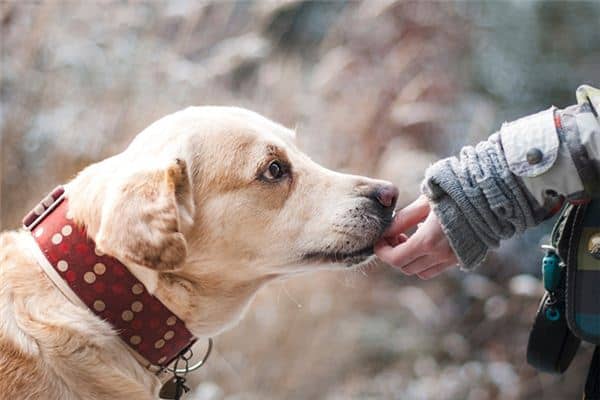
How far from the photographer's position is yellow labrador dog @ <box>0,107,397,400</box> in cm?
130

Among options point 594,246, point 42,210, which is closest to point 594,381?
point 594,246

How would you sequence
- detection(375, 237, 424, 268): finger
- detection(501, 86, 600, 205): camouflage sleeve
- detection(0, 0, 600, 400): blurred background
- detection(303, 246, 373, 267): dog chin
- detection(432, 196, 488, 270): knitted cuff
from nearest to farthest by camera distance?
detection(501, 86, 600, 205): camouflage sleeve < detection(432, 196, 488, 270): knitted cuff < detection(375, 237, 424, 268): finger < detection(303, 246, 373, 267): dog chin < detection(0, 0, 600, 400): blurred background

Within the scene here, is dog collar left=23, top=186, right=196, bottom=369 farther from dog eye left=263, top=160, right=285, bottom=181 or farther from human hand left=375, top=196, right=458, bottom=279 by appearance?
human hand left=375, top=196, right=458, bottom=279

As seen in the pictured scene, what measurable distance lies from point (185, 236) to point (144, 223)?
6.3 inches

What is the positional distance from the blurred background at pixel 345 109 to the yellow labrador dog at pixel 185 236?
1265 mm

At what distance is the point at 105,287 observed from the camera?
1.33 metres

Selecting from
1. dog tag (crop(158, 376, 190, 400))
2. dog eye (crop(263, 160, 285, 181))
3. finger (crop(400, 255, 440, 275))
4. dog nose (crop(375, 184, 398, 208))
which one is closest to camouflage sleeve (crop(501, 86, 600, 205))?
finger (crop(400, 255, 440, 275))

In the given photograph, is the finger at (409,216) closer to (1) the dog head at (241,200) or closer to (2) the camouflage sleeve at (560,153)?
(1) the dog head at (241,200)

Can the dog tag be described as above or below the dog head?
below

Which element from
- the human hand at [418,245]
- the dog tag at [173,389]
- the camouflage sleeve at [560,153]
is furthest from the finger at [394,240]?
the dog tag at [173,389]

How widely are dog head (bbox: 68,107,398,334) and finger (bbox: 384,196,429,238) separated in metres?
0.02

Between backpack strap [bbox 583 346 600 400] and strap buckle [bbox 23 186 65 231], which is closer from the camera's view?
backpack strap [bbox 583 346 600 400]

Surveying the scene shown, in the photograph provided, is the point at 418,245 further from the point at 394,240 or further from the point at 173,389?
the point at 173,389

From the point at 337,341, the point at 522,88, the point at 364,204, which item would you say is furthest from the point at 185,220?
the point at 522,88
